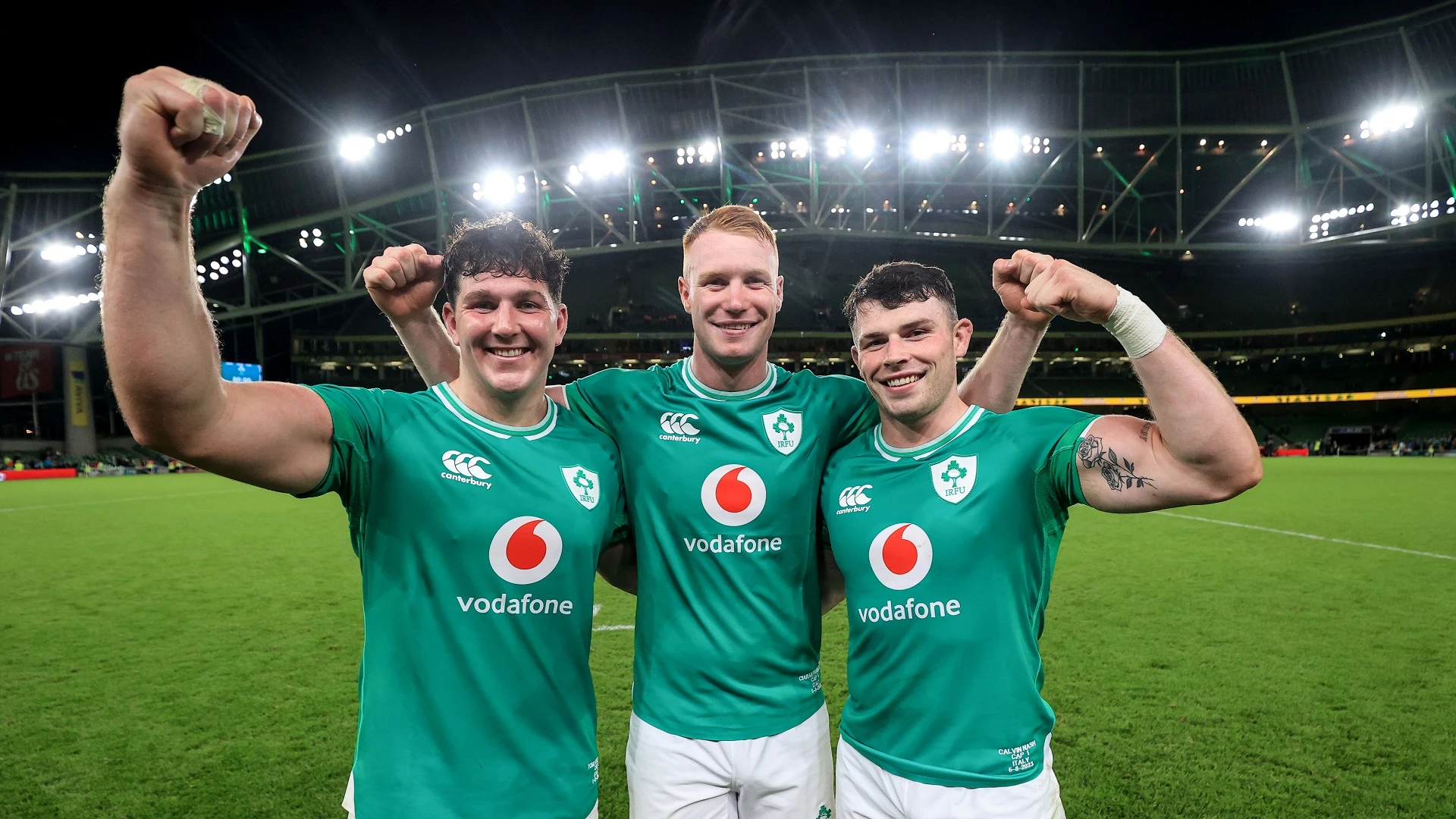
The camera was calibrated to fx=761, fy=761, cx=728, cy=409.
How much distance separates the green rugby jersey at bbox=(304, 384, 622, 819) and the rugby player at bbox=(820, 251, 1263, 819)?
0.87m

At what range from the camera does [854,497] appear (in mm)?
2500

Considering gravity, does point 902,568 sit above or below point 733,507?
below

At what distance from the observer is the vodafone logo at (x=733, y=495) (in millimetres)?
2521

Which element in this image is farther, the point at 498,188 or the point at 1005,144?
the point at 498,188

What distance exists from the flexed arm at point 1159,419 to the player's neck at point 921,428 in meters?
0.47

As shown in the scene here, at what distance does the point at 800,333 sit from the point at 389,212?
79.4 feet

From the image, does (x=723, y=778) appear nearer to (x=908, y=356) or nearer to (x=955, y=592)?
(x=955, y=592)

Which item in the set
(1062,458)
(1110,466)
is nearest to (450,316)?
(1062,458)

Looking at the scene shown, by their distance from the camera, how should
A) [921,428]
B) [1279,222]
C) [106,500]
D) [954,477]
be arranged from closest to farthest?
[954,477], [921,428], [106,500], [1279,222]

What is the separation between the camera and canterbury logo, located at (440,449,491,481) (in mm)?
2221

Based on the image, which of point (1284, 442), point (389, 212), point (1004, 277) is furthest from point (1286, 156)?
point (1004, 277)

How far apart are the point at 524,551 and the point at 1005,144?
30268mm

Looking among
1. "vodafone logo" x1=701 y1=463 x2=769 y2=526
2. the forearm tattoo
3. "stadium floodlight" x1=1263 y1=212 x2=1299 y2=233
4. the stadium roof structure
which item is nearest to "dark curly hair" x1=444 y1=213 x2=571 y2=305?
→ "vodafone logo" x1=701 y1=463 x2=769 y2=526

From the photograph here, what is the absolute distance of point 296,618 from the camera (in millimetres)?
7246
